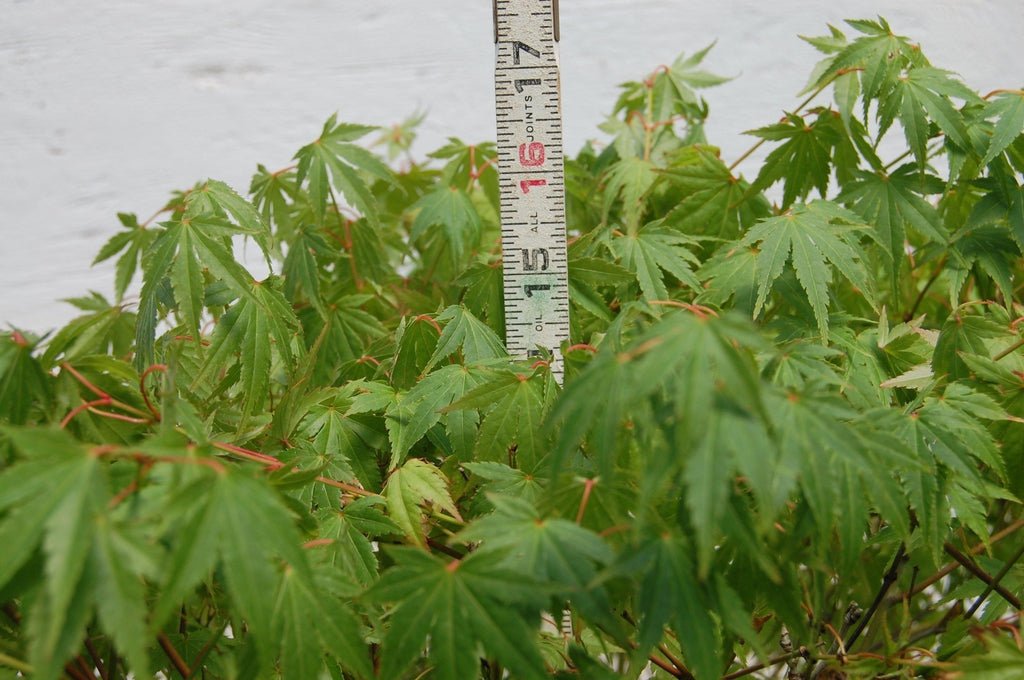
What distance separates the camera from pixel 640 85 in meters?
1.55

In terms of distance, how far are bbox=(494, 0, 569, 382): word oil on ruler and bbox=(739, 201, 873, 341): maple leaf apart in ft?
0.71

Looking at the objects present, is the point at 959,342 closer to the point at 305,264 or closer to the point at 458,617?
the point at 458,617

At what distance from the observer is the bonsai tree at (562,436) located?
1.84 feet

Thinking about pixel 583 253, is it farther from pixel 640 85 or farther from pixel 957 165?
pixel 640 85

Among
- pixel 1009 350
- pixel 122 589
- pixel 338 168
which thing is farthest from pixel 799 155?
pixel 122 589

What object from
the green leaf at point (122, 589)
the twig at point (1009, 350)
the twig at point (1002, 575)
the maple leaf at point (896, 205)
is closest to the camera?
the green leaf at point (122, 589)

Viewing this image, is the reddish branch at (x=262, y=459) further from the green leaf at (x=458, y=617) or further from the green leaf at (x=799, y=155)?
the green leaf at (x=799, y=155)

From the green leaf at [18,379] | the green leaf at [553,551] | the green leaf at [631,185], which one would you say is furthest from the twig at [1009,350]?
the green leaf at [18,379]

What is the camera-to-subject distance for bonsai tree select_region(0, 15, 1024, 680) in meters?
0.56

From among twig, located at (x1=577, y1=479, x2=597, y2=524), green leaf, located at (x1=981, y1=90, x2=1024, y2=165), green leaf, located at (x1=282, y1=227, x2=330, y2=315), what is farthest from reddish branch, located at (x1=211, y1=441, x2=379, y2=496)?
green leaf, located at (x1=981, y1=90, x2=1024, y2=165)

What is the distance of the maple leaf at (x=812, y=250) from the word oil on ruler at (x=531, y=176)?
0.22m

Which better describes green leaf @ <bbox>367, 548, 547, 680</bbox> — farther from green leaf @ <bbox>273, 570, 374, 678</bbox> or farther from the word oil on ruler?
the word oil on ruler

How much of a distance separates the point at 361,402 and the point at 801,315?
52cm

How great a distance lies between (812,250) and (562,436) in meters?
0.47
